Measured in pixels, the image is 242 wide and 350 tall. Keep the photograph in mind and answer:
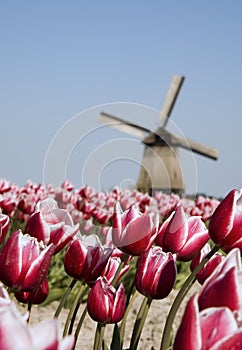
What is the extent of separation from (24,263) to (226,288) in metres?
0.71

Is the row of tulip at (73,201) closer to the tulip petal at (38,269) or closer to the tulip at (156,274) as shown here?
the tulip at (156,274)

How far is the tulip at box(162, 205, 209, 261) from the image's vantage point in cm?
196

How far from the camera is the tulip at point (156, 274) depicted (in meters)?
1.76

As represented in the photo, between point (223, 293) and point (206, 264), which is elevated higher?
point (223, 293)

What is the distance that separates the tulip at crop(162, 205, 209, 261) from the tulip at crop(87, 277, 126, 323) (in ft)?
0.82

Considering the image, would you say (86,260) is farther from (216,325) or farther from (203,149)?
(203,149)

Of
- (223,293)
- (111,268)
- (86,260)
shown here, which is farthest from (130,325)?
(223,293)

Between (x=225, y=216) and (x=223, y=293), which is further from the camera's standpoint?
(x=225, y=216)

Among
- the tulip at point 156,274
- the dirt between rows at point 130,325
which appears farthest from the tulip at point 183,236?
the dirt between rows at point 130,325

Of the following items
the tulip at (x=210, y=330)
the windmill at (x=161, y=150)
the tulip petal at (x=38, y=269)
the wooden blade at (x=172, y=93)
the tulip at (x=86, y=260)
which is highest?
the tulip at (x=210, y=330)

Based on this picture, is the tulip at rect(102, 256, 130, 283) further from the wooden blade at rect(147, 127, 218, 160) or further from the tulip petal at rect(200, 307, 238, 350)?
the wooden blade at rect(147, 127, 218, 160)

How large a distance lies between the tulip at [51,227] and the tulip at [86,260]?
82mm

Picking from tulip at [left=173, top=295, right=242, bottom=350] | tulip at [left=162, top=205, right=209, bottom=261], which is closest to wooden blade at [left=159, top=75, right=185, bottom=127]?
tulip at [left=162, top=205, right=209, bottom=261]

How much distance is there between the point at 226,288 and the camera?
1026 millimetres
